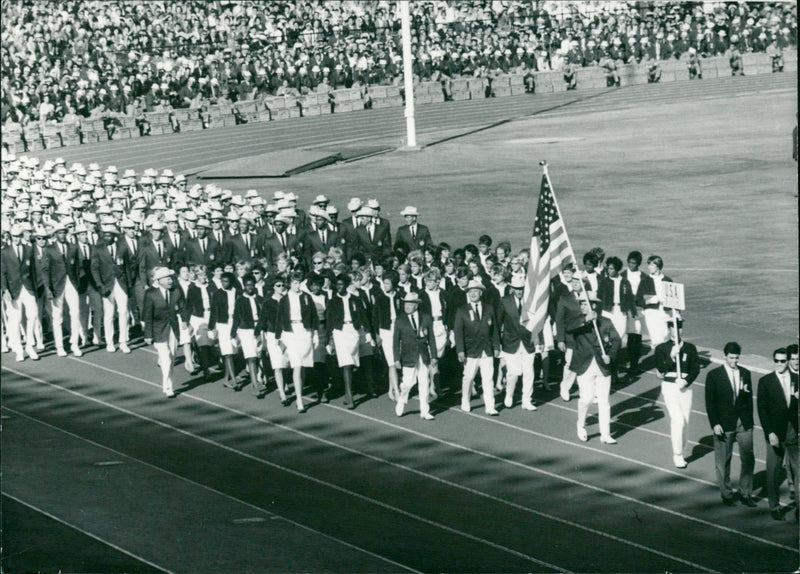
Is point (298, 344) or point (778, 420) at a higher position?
point (298, 344)

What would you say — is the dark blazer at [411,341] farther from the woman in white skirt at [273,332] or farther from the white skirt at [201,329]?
the white skirt at [201,329]

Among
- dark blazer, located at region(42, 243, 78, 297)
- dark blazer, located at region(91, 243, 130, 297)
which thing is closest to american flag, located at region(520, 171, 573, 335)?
dark blazer, located at region(91, 243, 130, 297)

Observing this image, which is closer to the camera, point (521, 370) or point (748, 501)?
point (748, 501)

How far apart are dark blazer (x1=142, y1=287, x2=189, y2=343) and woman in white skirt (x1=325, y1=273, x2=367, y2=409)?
218cm

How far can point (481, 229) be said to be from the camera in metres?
27.2

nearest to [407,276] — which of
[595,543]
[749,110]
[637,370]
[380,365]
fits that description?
[380,365]

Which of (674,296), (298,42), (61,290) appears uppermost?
(298,42)

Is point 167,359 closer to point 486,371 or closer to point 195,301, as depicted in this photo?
point 195,301

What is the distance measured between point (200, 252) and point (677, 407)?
8.78 metres

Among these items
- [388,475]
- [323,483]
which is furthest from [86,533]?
[388,475]

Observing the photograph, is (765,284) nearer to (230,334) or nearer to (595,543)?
(230,334)

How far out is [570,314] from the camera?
15781mm

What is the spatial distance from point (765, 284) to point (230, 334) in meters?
9.24

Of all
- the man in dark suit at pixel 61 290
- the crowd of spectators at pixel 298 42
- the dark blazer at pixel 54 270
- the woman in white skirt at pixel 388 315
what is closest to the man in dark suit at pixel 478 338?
the woman in white skirt at pixel 388 315
